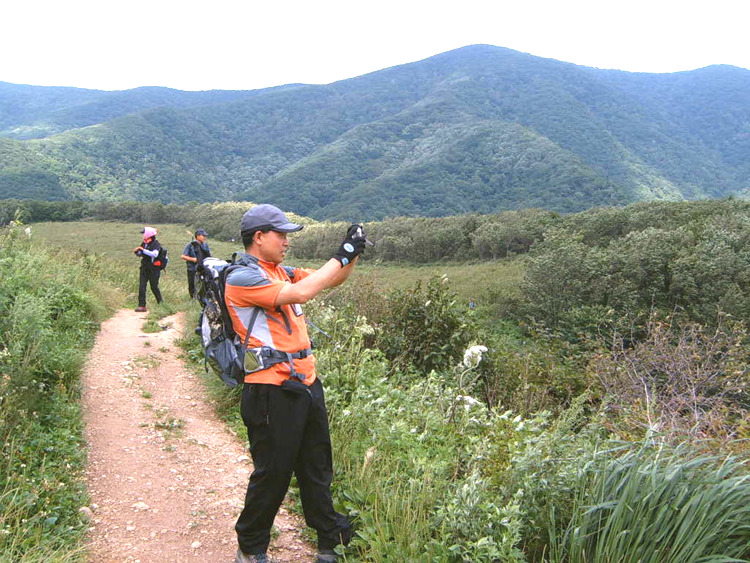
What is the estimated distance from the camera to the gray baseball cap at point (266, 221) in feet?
9.11

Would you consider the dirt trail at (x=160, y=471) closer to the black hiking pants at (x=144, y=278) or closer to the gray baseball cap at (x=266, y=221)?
the gray baseball cap at (x=266, y=221)

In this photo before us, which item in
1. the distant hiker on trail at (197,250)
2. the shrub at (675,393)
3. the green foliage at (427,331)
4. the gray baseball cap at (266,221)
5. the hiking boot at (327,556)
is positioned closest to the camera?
the gray baseball cap at (266,221)

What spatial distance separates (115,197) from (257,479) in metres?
128

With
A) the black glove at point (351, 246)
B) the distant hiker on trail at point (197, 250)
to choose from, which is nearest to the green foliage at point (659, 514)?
the black glove at point (351, 246)

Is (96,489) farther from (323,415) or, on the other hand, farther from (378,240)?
(378,240)

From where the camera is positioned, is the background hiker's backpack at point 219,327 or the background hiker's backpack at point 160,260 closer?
the background hiker's backpack at point 219,327

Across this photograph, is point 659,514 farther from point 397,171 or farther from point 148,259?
point 397,171

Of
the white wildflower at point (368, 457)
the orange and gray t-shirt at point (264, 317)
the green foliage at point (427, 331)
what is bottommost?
the green foliage at point (427, 331)

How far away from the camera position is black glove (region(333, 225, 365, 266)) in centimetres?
255

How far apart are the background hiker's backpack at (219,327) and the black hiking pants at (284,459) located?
18cm

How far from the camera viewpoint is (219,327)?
9.70 ft

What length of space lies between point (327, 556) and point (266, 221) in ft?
6.47

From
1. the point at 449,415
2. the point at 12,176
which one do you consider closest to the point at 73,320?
the point at 449,415

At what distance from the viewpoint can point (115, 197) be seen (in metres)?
115
